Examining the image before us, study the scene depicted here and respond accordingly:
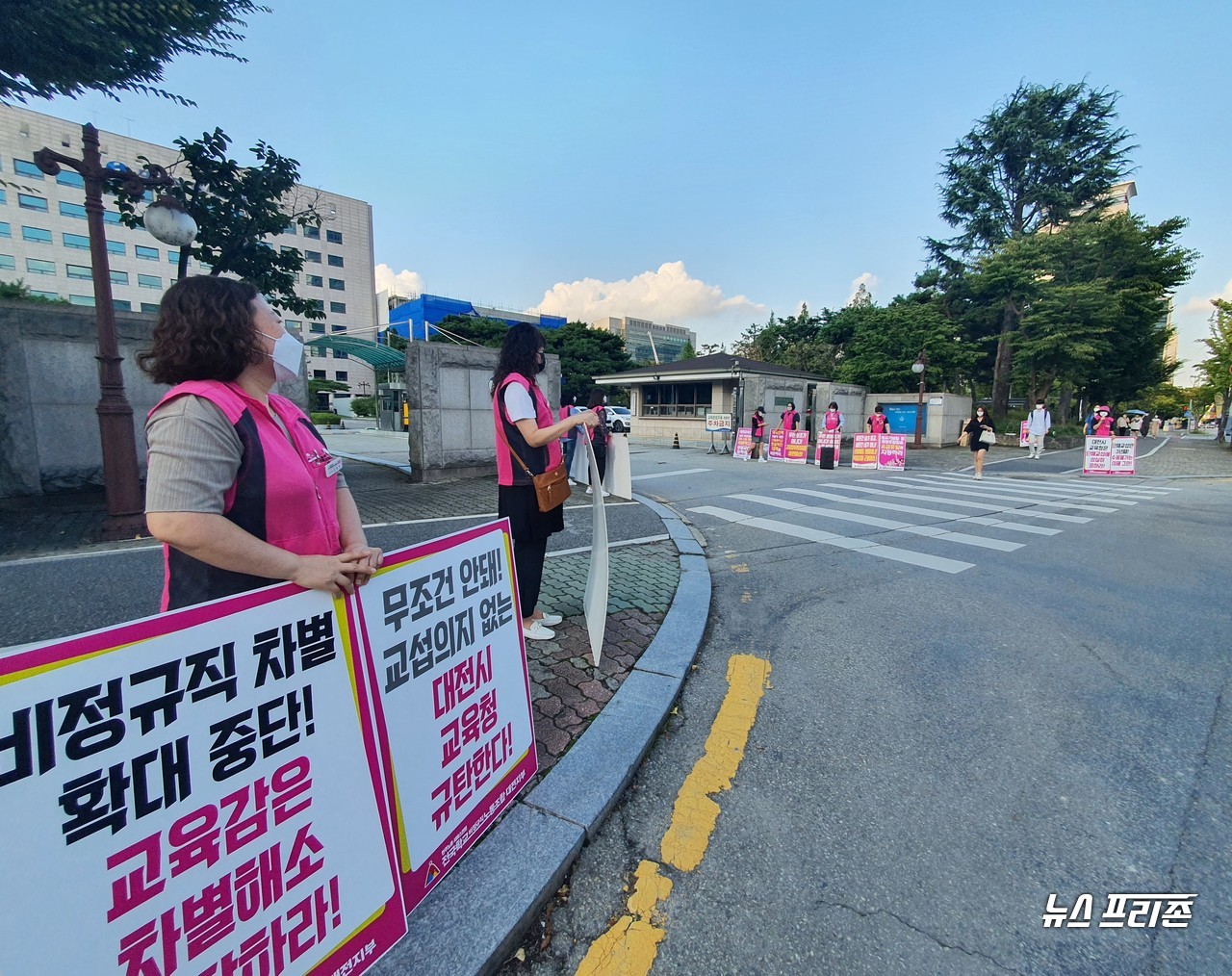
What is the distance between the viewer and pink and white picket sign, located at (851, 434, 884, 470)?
15.4 meters

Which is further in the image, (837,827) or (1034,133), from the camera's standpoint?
(1034,133)

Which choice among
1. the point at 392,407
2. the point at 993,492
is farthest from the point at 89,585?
the point at 392,407

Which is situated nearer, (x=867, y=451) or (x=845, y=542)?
(x=845, y=542)

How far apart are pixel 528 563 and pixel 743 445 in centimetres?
1546

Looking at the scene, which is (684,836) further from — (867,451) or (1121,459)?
(1121,459)

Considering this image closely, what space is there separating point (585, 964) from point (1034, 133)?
135 ft

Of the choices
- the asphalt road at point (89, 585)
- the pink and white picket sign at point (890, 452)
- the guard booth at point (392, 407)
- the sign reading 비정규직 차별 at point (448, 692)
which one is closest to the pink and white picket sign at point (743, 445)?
the pink and white picket sign at point (890, 452)

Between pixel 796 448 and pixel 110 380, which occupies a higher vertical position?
pixel 110 380

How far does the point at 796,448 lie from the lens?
54.6ft

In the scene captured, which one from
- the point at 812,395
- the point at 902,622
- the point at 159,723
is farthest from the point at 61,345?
the point at 812,395

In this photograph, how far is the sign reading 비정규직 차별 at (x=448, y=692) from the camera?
1.65m

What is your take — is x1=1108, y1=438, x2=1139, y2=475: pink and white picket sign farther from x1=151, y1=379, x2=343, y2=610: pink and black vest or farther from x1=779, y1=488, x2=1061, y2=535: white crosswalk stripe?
x1=151, y1=379, x2=343, y2=610: pink and black vest

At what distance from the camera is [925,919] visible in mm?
1712

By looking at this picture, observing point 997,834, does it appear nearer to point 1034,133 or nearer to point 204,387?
point 204,387
